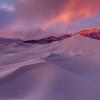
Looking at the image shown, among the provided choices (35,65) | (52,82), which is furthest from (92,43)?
(52,82)

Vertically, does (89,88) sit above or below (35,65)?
below

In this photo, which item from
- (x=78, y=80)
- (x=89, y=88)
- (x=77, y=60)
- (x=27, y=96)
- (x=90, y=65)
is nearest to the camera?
(x=27, y=96)

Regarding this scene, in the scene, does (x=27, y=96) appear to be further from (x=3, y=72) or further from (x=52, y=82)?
(x=3, y=72)

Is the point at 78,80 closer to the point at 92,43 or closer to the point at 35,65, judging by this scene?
the point at 35,65

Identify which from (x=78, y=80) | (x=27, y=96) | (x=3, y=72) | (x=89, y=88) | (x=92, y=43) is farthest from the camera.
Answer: (x=92, y=43)

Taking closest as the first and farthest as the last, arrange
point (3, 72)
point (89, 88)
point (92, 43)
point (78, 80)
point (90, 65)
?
point (89, 88), point (78, 80), point (3, 72), point (90, 65), point (92, 43)

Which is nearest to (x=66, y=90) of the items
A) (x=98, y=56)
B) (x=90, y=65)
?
(x=90, y=65)

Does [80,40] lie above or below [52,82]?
above

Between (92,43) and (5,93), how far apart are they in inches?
200

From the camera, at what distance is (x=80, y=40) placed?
8477mm

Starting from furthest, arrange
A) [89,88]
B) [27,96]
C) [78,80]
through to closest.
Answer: [78,80], [89,88], [27,96]

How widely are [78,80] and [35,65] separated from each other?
39.0 inches

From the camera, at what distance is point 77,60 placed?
5.50m

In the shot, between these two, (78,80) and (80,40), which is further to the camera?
(80,40)
